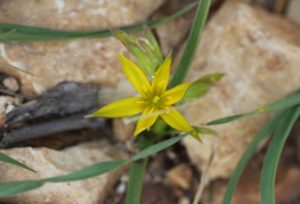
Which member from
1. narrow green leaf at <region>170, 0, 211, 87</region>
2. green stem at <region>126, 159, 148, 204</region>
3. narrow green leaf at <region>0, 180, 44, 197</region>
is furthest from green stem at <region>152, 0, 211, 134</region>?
narrow green leaf at <region>0, 180, 44, 197</region>

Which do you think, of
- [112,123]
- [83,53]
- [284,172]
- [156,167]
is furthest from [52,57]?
[284,172]

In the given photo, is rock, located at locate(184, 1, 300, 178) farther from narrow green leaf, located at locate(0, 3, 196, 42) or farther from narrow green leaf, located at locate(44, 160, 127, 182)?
narrow green leaf, located at locate(44, 160, 127, 182)

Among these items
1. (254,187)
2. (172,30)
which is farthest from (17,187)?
(254,187)

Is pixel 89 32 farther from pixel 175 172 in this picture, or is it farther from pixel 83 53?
pixel 175 172

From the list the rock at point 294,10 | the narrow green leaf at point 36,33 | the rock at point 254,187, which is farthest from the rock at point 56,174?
the rock at point 294,10

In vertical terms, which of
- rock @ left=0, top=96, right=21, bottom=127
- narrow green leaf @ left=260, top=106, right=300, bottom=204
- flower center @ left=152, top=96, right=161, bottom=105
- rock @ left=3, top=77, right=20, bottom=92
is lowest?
narrow green leaf @ left=260, top=106, right=300, bottom=204

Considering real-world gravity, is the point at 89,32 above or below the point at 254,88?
above

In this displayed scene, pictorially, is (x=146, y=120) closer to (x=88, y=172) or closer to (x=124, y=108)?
(x=124, y=108)
